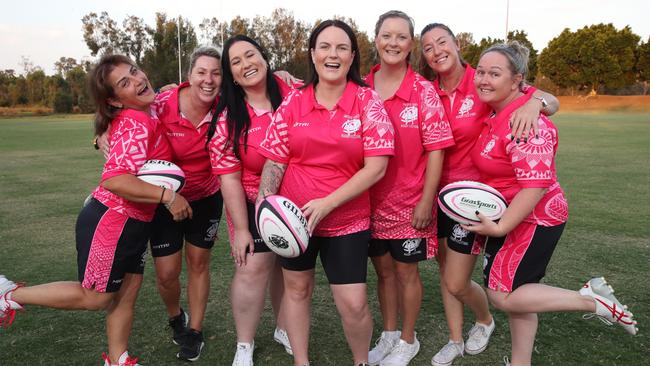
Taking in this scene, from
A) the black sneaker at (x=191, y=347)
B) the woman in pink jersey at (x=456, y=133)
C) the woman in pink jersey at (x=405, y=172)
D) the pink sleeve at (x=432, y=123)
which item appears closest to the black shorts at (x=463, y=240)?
the woman in pink jersey at (x=456, y=133)

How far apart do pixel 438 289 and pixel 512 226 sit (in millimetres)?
2027

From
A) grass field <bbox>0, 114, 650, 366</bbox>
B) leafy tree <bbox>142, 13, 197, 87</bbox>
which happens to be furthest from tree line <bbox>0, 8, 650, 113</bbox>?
grass field <bbox>0, 114, 650, 366</bbox>

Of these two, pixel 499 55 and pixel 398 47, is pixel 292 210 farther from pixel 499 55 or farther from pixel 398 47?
pixel 499 55

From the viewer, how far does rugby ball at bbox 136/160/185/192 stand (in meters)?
3.08

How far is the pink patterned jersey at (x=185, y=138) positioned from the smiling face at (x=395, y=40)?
1250 millimetres

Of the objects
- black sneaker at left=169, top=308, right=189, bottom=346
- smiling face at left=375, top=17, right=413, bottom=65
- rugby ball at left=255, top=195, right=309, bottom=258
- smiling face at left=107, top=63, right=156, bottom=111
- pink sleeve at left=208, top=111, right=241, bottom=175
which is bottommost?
black sneaker at left=169, top=308, right=189, bottom=346

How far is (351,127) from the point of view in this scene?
113 inches

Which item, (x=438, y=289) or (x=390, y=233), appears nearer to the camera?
(x=390, y=233)

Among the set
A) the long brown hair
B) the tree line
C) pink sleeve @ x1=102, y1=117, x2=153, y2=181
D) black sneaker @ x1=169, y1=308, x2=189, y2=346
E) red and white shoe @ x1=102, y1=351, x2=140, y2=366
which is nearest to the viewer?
pink sleeve @ x1=102, y1=117, x2=153, y2=181

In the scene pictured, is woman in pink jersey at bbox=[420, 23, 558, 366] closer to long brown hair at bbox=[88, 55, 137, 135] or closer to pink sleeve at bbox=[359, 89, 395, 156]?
pink sleeve at bbox=[359, 89, 395, 156]

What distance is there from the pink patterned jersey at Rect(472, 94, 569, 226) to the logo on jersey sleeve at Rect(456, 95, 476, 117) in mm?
189

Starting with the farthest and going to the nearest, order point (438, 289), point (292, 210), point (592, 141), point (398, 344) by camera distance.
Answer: point (592, 141) < point (438, 289) < point (398, 344) < point (292, 210)

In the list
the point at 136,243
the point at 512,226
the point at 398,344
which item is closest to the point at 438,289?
the point at 398,344

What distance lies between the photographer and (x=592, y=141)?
58.4 ft
